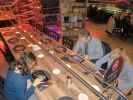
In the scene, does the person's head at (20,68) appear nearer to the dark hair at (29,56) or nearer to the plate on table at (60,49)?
the dark hair at (29,56)

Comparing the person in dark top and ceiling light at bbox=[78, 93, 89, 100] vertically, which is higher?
ceiling light at bbox=[78, 93, 89, 100]

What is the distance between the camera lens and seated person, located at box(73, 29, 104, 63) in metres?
4.10

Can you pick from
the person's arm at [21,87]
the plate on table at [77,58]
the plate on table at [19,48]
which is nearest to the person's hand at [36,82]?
the person's arm at [21,87]

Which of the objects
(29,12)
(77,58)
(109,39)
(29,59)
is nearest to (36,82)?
(29,59)

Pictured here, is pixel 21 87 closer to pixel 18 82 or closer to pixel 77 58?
pixel 18 82

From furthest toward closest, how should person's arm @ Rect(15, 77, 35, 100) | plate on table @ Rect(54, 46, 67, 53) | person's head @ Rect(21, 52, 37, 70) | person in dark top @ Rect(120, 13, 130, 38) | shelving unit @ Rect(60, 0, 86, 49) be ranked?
1. person in dark top @ Rect(120, 13, 130, 38)
2. shelving unit @ Rect(60, 0, 86, 49)
3. plate on table @ Rect(54, 46, 67, 53)
4. person's head @ Rect(21, 52, 37, 70)
5. person's arm @ Rect(15, 77, 35, 100)

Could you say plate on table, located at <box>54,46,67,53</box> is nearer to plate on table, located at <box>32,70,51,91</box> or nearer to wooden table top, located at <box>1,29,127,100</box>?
wooden table top, located at <box>1,29,127,100</box>

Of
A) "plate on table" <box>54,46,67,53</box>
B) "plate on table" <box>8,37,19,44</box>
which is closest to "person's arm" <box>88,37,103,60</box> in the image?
"plate on table" <box>54,46,67,53</box>

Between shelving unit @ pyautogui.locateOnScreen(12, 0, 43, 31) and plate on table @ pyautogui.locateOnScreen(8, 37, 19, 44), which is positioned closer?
plate on table @ pyautogui.locateOnScreen(8, 37, 19, 44)

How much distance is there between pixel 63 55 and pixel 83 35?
1.01 m

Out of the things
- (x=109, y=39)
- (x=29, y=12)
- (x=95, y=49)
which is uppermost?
(x=29, y=12)

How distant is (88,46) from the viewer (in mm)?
4141

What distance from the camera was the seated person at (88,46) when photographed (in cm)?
410

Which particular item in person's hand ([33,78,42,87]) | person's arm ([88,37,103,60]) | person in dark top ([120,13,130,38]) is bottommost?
person in dark top ([120,13,130,38])
